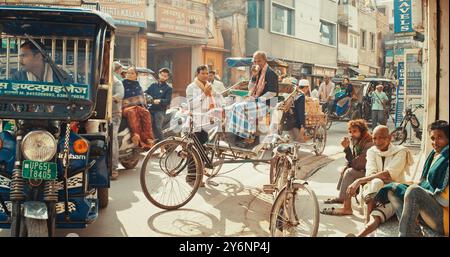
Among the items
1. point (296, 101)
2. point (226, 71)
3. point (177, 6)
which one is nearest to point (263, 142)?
point (296, 101)

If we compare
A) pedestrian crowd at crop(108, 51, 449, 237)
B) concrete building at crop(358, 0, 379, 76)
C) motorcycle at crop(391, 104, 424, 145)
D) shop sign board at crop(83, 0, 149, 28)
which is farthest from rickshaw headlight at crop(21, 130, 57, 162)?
concrete building at crop(358, 0, 379, 76)

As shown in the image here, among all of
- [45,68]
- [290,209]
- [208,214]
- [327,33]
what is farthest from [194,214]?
[327,33]

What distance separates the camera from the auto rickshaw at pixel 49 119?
3.26 m

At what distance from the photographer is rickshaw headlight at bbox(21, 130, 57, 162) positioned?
3.26 m

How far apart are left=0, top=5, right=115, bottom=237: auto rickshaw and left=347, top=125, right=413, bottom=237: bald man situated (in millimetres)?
2402

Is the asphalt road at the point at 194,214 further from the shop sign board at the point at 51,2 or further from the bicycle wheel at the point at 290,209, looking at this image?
the shop sign board at the point at 51,2

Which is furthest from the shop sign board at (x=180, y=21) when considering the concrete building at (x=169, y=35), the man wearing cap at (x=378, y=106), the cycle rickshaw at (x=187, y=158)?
the cycle rickshaw at (x=187, y=158)

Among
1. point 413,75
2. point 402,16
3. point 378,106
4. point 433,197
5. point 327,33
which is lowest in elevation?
point 433,197

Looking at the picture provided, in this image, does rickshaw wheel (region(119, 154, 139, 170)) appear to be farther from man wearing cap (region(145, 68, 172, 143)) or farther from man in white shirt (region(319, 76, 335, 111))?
man in white shirt (region(319, 76, 335, 111))

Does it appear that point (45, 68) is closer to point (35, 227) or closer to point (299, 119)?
point (35, 227)

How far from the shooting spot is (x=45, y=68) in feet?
12.2

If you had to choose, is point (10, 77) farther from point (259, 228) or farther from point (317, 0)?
point (317, 0)

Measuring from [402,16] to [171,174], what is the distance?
7.48m

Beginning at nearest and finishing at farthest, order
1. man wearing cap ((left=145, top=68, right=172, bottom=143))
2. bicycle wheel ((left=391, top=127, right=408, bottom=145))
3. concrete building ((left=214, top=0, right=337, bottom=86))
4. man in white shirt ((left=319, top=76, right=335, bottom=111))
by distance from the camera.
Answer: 1. man wearing cap ((left=145, top=68, right=172, bottom=143))
2. bicycle wheel ((left=391, top=127, right=408, bottom=145))
3. man in white shirt ((left=319, top=76, right=335, bottom=111))
4. concrete building ((left=214, top=0, right=337, bottom=86))
